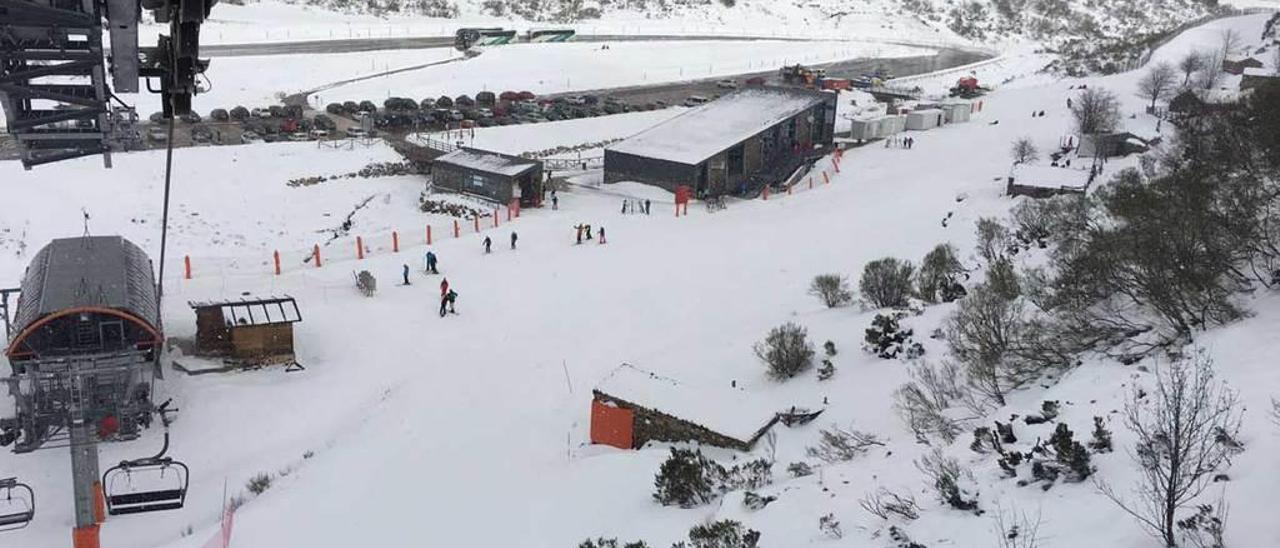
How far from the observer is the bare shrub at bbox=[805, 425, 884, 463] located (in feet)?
44.4

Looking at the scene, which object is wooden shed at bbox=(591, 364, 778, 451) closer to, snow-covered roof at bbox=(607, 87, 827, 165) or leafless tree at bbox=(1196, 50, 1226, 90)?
snow-covered roof at bbox=(607, 87, 827, 165)

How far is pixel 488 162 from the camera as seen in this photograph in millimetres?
36625

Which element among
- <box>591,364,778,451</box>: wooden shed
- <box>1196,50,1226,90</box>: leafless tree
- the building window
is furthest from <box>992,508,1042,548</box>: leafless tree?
<box>1196,50,1226,90</box>: leafless tree

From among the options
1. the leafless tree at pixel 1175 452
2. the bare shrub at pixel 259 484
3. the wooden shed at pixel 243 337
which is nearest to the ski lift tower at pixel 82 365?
the bare shrub at pixel 259 484

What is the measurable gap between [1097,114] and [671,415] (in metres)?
30.5

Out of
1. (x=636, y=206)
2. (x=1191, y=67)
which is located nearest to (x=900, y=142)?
(x=1191, y=67)

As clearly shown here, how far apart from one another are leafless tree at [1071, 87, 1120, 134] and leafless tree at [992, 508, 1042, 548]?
31682 mm

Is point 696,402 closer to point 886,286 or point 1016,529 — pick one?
point 886,286

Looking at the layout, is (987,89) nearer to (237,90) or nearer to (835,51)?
(835,51)

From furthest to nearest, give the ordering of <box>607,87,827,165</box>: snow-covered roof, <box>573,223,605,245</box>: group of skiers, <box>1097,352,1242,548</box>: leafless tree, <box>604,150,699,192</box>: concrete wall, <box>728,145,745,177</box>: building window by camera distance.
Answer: <box>728,145,745,177</box>: building window
<box>607,87,827,165</box>: snow-covered roof
<box>604,150,699,192</box>: concrete wall
<box>573,223,605,245</box>: group of skiers
<box>1097,352,1242,548</box>: leafless tree

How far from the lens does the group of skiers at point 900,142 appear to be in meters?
45.1

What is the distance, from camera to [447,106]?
51969mm

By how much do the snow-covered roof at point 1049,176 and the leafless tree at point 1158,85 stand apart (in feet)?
45.4

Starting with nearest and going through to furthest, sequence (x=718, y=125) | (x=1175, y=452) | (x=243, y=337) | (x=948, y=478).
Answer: (x=1175, y=452) → (x=948, y=478) → (x=243, y=337) → (x=718, y=125)
